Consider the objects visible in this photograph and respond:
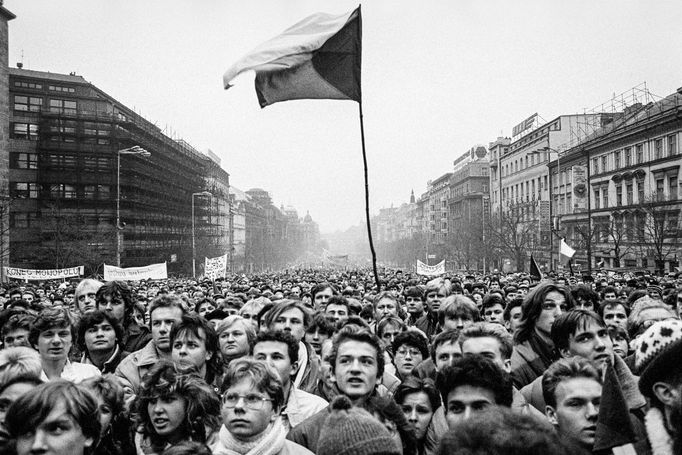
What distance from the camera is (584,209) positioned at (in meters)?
53.9

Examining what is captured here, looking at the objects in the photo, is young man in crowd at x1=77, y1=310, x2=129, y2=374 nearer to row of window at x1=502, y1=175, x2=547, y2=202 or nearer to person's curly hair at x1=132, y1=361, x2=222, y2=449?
person's curly hair at x1=132, y1=361, x2=222, y2=449

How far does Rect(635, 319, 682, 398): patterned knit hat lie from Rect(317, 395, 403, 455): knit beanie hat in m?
1.10

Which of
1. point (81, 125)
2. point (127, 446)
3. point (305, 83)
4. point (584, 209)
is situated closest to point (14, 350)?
point (127, 446)

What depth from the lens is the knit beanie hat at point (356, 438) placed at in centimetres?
258

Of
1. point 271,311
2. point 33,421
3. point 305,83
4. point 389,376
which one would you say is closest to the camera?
point 33,421

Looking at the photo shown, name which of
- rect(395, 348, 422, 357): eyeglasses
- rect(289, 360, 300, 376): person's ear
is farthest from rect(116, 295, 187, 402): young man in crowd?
rect(395, 348, 422, 357): eyeglasses

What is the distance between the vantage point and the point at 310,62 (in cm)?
869

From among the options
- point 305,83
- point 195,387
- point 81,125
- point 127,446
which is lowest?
point 127,446

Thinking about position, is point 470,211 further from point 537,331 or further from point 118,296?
point 537,331

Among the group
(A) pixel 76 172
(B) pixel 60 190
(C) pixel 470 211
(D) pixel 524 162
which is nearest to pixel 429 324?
(A) pixel 76 172

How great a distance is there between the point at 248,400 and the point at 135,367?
2.28 meters

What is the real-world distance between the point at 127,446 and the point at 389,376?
230 centimetres

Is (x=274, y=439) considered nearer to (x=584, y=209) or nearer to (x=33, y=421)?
(x=33, y=421)

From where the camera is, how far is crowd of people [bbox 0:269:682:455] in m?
2.45
